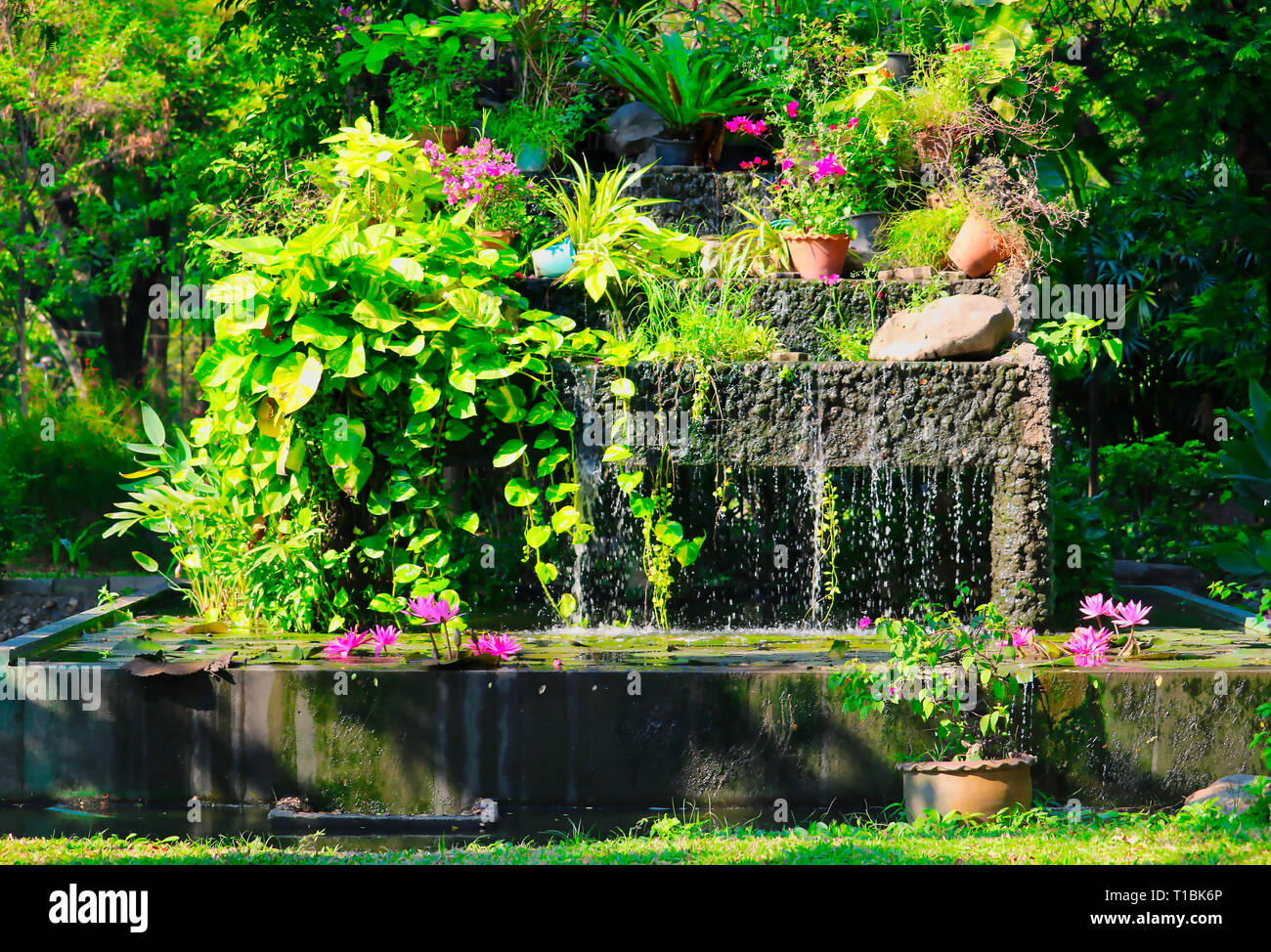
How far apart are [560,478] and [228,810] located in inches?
99.5

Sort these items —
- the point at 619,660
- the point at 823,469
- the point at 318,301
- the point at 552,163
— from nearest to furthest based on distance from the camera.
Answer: the point at 619,660
the point at 318,301
the point at 823,469
the point at 552,163

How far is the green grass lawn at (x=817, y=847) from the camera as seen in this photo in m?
4.02

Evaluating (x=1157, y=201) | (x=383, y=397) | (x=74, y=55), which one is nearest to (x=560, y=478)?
(x=383, y=397)

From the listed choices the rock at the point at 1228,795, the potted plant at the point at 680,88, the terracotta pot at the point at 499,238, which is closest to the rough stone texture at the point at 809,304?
the terracotta pot at the point at 499,238

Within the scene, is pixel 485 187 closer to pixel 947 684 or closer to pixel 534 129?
pixel 534 129

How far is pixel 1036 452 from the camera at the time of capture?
21.5 ft

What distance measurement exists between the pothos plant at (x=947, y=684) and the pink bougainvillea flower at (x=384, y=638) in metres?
2.09

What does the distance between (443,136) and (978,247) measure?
12.4 feet

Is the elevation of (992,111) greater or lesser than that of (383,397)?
greater

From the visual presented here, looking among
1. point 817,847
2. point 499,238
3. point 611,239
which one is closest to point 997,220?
point 611,239

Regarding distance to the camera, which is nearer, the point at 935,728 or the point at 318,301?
the point at 935,728

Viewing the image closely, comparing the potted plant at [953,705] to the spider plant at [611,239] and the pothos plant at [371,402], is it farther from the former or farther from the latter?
the spider plant at [611,239]

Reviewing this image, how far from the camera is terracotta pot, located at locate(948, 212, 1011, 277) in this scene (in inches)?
294

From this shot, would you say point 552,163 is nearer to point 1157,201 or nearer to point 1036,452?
point 1036,452
